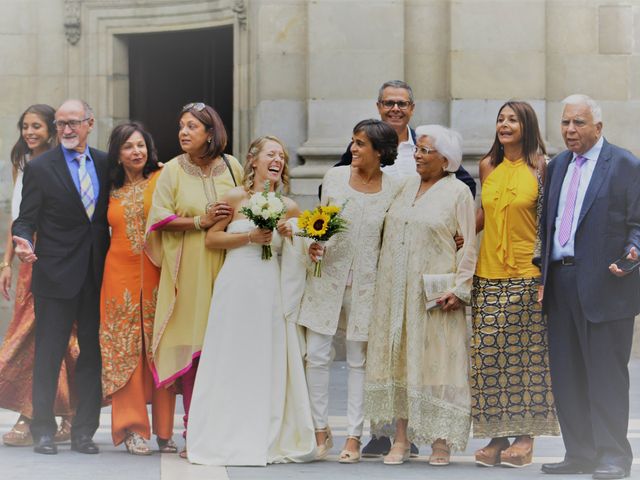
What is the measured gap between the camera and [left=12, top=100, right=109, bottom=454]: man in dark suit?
8.55 meters

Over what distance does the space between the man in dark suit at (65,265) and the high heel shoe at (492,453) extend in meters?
2.18

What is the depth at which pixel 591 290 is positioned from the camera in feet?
25.5

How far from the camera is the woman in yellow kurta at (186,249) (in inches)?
333

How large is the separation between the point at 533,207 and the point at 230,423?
2.02 m

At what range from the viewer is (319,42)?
1316 centimetres

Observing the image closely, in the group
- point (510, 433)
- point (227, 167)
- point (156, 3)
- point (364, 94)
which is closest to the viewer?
point (510, 433)

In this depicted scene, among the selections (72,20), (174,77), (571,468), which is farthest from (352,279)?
(174,77)

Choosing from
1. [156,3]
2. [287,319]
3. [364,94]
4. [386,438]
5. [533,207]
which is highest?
[156,3]

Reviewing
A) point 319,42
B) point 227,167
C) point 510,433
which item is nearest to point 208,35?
point 319,42

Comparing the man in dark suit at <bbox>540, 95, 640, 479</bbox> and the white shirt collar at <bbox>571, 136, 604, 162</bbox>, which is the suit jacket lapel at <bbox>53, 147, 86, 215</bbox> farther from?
the white shirt collar at <bbox>571, 136, 604, 162</bbox>

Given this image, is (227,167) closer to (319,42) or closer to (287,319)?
(287,319)

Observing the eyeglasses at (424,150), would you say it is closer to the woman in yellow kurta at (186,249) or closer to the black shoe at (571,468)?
the woman in yellow kurta at (186,249)

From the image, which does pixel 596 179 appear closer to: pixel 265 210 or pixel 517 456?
pixel 517 456

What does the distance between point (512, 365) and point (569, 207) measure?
913 millimetres
